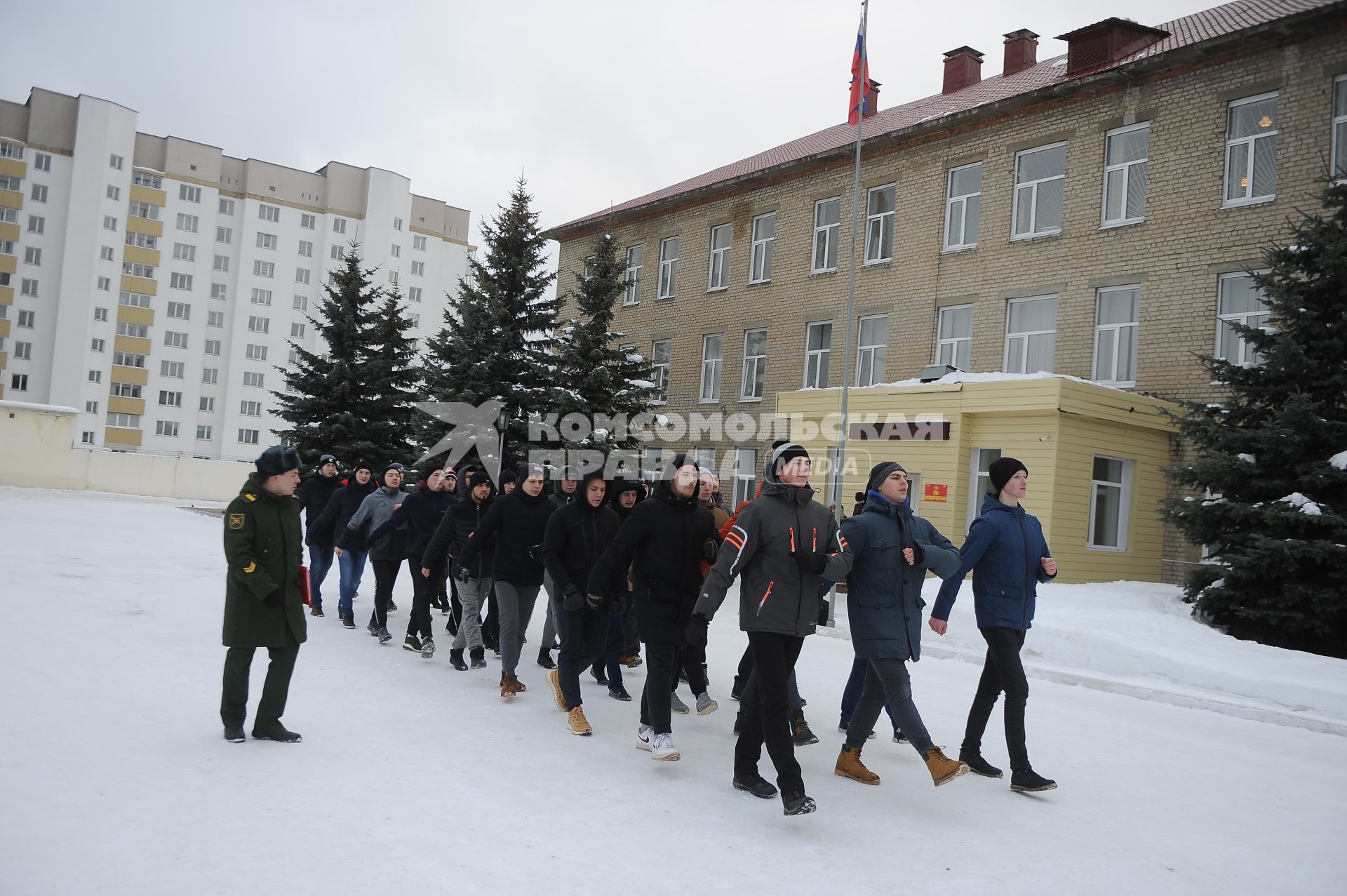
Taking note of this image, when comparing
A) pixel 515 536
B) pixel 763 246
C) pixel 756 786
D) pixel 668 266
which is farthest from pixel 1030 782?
pixel 668 266

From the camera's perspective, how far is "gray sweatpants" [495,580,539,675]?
8.24 m

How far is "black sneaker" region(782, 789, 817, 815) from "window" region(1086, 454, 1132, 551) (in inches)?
646

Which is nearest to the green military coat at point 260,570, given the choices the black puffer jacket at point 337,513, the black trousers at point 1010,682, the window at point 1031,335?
the black trousers at point 1010,682

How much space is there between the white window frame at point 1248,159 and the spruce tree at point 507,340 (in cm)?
1527

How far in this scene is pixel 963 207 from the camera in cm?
2552

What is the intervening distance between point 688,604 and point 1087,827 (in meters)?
2.74

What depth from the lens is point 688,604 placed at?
663 centimetres

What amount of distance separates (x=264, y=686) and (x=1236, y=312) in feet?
66.8

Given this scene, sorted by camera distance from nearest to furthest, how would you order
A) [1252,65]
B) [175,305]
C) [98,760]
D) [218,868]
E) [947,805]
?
[218,868] → [98,760] → [947,805] → [1252,65] → [175,305]

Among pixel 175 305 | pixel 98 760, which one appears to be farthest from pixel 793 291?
pixel 175 305

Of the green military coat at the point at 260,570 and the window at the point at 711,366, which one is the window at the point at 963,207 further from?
the green military coat at the point at 260,570

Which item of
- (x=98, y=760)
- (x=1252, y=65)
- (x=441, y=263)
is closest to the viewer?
(x=98, y=760)

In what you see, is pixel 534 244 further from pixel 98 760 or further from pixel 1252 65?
pixel 98 760

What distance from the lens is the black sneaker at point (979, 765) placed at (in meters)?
6.72
